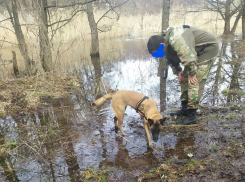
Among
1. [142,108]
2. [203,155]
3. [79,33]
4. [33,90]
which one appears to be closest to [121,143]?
[142,108]

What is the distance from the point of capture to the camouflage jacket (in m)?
3.03

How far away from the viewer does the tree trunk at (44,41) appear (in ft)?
17.4

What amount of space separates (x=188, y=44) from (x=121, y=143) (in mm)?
2118

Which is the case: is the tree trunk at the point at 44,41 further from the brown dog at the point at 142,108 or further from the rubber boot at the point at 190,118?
the rubber boot at the point at 190,118

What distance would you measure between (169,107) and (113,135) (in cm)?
173

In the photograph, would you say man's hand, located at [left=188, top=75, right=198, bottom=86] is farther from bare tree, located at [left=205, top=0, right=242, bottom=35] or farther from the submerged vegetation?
bare tree, located at [left=205, top=0, right=242, bottom=35]

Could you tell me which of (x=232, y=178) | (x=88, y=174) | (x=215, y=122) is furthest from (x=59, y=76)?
(x=232, y=178)

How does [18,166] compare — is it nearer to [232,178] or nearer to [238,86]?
[232,178]

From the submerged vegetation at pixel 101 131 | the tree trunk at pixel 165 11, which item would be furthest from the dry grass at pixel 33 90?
the tree trunk at pixel 165 11

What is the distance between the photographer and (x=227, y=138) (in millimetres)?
3016

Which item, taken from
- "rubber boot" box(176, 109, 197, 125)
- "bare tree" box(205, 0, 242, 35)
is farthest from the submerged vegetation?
"bare tree" box(205, 0, 242, 35)

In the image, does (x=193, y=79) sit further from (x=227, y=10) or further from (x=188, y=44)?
(x=227, y=10)

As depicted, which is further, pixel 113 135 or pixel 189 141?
pixel 113 135

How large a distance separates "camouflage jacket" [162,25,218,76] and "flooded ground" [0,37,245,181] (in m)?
1.26
